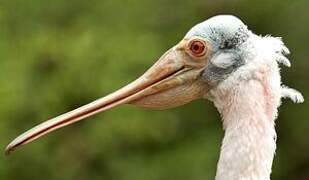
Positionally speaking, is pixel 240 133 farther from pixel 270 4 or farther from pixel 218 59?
pixel 270 4

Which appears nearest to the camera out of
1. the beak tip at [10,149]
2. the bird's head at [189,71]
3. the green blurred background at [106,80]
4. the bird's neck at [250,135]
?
the bird's neck at [250,135]

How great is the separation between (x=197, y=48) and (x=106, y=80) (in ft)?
14.4

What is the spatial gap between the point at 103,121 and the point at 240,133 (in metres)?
4.70

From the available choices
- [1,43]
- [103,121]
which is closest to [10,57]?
[1,43]

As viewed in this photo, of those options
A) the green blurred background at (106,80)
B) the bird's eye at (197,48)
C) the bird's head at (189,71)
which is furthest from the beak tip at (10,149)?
the green blurred background at (106,80)

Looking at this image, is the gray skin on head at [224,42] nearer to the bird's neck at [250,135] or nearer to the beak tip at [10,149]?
the bird's neck at [250,135]

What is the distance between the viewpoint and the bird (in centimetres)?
486

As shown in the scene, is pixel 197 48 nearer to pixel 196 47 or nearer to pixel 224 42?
pixel 196 47

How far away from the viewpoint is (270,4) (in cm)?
1023

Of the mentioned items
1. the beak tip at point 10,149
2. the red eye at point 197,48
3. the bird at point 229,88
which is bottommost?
the beak tip at point 10,149

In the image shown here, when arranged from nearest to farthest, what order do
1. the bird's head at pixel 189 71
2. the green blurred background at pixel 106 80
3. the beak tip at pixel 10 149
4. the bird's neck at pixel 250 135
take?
the bird's neck at pixel 250 135 < the bird's head at pixel 189 71 < the beak tip at pixel 10 149 < the green blurred background at pixel 106 80

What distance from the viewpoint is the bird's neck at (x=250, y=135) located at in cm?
484

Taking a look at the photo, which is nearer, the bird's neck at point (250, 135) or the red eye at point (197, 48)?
the bird's neck at point (250, 135)

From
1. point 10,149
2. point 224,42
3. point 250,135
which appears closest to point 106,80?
point 10,149
